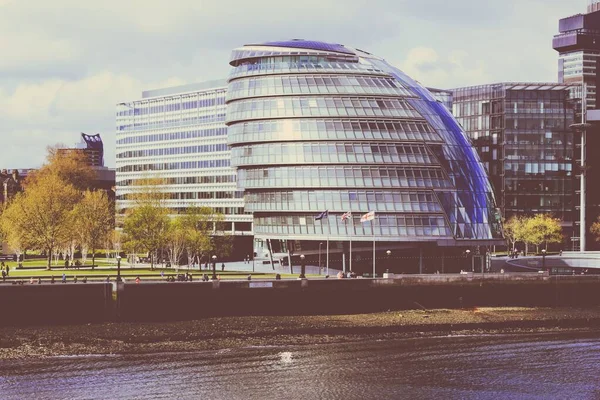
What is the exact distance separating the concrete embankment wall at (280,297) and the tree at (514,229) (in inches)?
2361

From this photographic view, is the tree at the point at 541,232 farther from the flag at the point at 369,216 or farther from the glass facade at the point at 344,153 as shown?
the flag at the point at 369,216

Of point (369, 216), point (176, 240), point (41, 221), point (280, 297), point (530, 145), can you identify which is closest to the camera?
point (280, 297)

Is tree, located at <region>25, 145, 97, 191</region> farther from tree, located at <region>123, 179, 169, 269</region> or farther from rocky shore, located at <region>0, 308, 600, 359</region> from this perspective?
rocky shore, located at <region>0, 308, 600, 359</region>

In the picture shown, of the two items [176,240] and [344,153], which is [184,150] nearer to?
[176,240]

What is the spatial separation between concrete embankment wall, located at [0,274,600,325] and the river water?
14.5 metres

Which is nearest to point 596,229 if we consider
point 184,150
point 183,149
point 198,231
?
point 184,150

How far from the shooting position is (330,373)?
7319 centimetres

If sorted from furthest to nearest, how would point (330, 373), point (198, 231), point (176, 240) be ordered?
point (198, 231) → point (176, 240) → point (330, 373)

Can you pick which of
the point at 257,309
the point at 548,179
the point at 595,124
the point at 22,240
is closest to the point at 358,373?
the point at 257,309

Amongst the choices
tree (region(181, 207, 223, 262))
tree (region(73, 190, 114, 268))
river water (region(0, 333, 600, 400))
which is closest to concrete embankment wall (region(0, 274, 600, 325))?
river water (region(0, 333, 600, 400))

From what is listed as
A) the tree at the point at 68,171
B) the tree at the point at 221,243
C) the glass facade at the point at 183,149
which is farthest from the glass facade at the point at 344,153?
the tree at the point at 68,171

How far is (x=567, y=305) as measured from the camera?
11281cm

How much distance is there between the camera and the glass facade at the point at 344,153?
125062mm

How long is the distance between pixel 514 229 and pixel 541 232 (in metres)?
4.48
